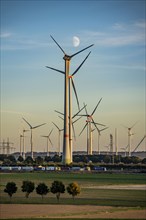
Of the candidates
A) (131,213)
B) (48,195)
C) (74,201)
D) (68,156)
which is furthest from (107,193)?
(68,156)

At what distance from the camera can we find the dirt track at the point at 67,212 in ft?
220

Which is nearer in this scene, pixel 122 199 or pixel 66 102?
pixel 122 199

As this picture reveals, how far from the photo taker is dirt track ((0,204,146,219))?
67188mm

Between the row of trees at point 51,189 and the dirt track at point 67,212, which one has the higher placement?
the row of trees at point 51,189

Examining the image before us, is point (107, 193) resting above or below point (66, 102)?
below

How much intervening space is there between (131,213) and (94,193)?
2907 cm

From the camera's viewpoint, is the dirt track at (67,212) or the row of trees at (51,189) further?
the row of trees at (51,189)

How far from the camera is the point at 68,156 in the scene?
653 ft

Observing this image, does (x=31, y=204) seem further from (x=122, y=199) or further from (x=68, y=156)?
(x=68, y=156)

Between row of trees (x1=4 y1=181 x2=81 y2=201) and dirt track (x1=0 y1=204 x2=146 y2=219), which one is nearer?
dirt track (x1=0 y1=204 x2=146 y2=219)

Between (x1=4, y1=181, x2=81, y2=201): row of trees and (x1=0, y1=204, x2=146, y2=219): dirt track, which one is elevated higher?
(x1=4, y1=181, x2=81, y2=201): row of trees

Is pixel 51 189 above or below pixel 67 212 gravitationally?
above

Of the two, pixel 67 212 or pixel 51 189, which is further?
pixel 51 189

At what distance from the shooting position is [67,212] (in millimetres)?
70375
